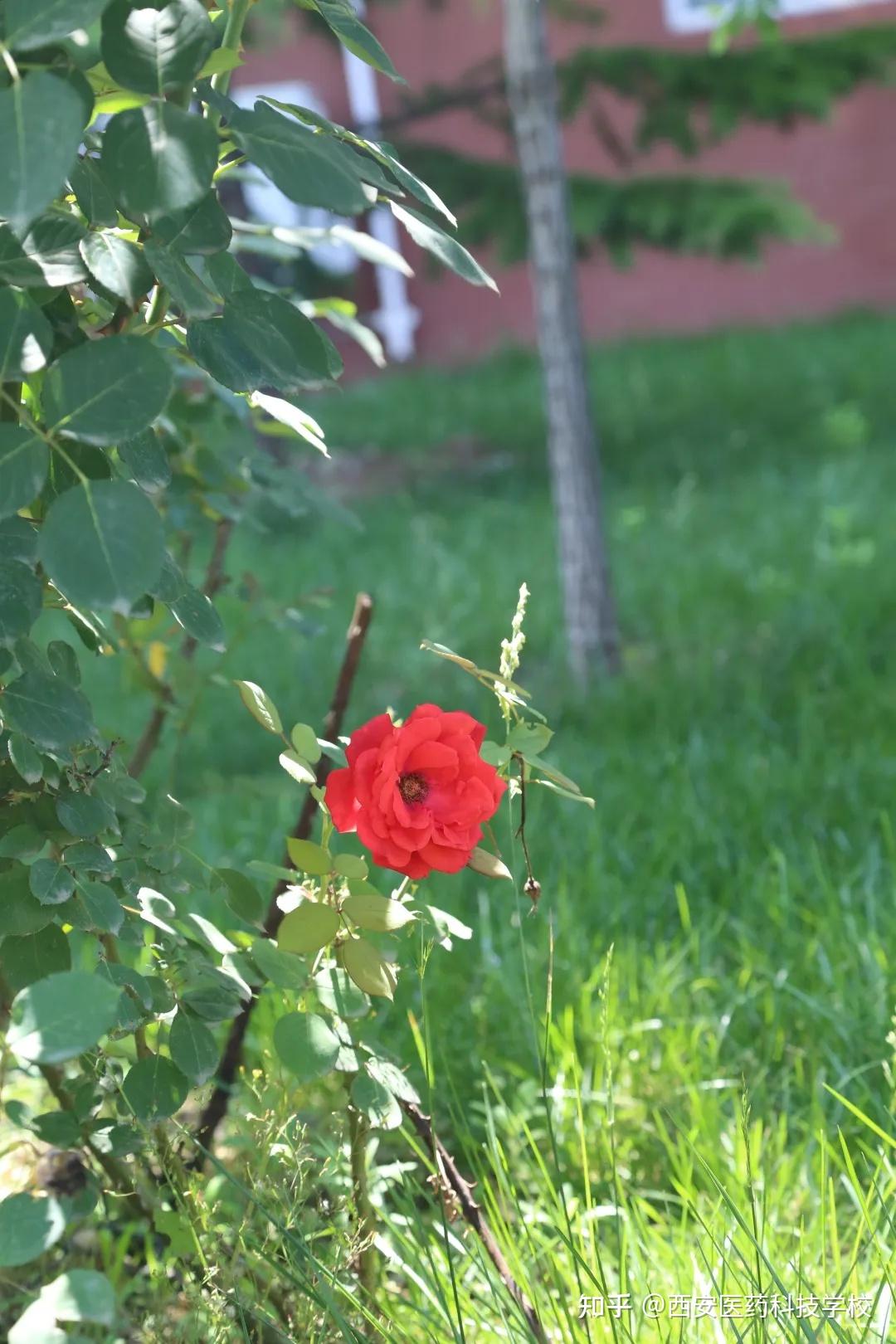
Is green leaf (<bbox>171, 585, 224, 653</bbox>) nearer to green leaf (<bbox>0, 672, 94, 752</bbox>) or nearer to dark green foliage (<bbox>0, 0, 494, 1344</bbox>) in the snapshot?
dark green foliage (<bbox>0, 0, 494, 1344</bbox>)

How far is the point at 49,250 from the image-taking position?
3.04 ft

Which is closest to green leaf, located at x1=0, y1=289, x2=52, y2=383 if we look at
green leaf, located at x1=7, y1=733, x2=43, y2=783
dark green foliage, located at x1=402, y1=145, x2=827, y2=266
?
green leaf, located at x1=7, y1=733, x2=43, y2=783

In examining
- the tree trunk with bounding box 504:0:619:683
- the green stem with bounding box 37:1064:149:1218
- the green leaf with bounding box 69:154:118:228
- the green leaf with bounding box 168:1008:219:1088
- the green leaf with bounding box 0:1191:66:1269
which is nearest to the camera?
the green leaf with bounding box 0:1191:66:1269

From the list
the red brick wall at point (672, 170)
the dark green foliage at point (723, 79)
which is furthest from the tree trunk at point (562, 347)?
the red brick wall at point (672, 170)

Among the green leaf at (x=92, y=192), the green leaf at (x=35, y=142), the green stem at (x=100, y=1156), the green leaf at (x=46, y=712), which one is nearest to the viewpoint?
the green leaf at (x=35, y=142)

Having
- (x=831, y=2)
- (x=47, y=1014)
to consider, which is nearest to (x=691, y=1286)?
Answer: (x=47, y=1014)

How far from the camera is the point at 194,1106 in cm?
192

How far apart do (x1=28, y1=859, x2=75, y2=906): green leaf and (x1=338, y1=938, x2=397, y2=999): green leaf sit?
0.24 meters

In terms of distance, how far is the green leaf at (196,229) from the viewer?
0.89m

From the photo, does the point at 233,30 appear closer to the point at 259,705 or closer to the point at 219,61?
the point at 219,61

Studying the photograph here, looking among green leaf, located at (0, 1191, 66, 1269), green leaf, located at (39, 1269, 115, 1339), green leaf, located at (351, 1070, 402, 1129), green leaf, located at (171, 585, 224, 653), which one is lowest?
green leaf, located at (351, 1070, 402, 1129)

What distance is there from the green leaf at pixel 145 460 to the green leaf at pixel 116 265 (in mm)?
130

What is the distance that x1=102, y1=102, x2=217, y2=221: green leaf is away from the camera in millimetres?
824

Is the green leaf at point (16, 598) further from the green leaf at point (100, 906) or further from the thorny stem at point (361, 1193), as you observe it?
the thorny stem at point (361, 1193)
